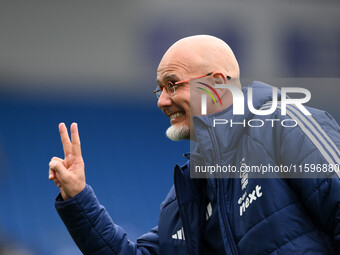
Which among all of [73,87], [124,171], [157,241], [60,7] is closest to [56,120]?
[73,87]

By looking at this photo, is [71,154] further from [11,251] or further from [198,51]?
[11,251]

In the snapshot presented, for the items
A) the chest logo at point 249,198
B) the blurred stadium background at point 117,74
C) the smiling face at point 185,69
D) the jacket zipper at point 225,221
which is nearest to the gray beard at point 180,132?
the smiling face at point 185,69

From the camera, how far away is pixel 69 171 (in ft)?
4.71

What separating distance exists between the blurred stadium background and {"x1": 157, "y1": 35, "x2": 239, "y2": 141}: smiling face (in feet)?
9.88

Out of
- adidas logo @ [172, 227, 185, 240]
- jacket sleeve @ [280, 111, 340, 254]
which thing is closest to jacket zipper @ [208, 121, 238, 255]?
jacket sleeve @ [280, 111, 340, 254]

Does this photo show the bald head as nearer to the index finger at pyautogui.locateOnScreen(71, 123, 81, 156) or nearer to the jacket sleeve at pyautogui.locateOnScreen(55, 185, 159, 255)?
the index finger at pyautogui.locateOnScreen(71, 123, 81, 156)

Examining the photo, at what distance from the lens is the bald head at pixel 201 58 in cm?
164

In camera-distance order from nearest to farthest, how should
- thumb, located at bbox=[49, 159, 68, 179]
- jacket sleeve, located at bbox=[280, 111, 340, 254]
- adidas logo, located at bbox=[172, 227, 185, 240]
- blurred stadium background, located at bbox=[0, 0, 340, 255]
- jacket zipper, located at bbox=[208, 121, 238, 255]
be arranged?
jacket sleeve, located at bbox=[280, 111, 340, 254] < jacket zipper, located at bbox=[208, 121, 238, 255] < thumb, located at bbox=[49, 159, 68, 179] < adidas logo, located at bbox=[172, 227, 185, 240] < blurred stadium background, located at bbox=[0, 0, 340, 255]

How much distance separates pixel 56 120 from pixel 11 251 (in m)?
1.53

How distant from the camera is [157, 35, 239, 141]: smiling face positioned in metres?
1.62

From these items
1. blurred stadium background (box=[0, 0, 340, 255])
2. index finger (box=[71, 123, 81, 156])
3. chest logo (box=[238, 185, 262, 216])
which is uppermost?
blurred stadium background (box=[0, 0, 340, 255])

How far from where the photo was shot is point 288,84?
442cm

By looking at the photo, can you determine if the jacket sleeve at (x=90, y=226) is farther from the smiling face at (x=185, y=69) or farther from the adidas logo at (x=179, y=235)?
the smiling face at (x=185, y=69)

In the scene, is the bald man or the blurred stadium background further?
the blurred stadium background
